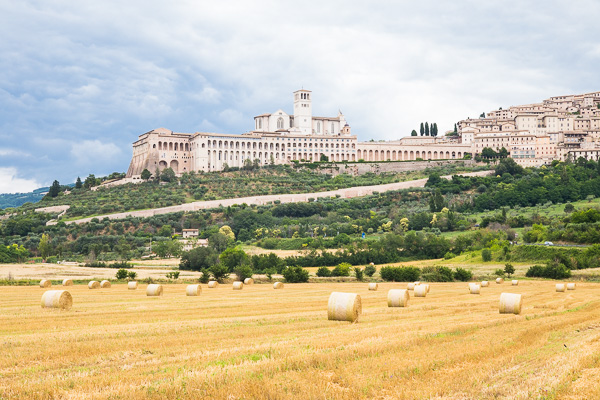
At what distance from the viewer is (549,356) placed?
397 inches

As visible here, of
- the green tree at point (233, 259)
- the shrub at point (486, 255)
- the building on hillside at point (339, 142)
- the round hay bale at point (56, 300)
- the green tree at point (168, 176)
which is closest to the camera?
the round hay bale at point (56, 300)

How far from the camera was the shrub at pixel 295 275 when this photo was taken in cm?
3866

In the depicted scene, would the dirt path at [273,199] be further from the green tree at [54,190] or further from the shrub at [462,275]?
the shrub at [462,275]

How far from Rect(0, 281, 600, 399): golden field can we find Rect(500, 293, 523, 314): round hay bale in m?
0.62

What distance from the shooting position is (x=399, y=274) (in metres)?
41.9

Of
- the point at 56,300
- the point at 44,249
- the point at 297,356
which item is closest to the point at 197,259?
the point at 44,249

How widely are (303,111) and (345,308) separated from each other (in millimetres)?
137076

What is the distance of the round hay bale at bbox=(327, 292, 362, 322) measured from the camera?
13859 millimetres

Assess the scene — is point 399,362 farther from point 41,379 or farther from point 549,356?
point 41,379

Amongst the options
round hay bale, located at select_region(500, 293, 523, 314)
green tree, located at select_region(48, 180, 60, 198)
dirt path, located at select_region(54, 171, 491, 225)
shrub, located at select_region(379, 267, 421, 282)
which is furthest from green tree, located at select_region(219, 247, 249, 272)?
green tree, located at select_region(48, 180, 60, 198)

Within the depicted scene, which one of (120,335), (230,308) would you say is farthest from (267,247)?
(120,335)

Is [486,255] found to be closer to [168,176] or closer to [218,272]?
[218,272]

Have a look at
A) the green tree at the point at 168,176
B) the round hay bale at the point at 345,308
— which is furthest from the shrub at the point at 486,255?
the green tree at the point at 168,176

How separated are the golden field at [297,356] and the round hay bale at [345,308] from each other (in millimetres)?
316
